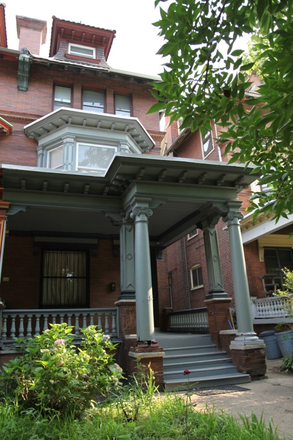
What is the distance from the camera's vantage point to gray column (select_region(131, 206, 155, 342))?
744 centimetres

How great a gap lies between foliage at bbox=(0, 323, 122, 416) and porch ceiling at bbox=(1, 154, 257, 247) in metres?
3.84

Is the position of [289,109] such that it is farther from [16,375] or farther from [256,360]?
[256,360]

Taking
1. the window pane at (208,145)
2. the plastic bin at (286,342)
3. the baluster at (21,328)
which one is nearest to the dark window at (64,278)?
the baluster at (21,328)

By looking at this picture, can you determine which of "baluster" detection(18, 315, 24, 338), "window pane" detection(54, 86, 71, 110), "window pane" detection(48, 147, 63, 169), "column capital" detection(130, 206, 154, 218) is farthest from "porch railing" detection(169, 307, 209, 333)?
"window pane" detection(54, 86, 71, 110)

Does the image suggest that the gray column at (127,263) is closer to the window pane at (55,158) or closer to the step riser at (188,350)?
the step riser at (188,350)

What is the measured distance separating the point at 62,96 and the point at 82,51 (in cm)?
279

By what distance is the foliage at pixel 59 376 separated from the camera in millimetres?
4426

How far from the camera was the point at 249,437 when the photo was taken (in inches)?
136

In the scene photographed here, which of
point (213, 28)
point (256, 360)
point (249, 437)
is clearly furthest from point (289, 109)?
point (256, 360)

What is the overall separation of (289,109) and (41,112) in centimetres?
1163

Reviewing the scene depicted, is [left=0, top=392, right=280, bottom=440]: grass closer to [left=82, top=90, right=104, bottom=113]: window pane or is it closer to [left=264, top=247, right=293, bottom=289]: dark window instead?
[left=264, top=247, right=293, bottom=289]: dark window

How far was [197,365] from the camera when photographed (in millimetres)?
8039

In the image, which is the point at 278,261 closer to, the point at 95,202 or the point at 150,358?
the point at 95,202

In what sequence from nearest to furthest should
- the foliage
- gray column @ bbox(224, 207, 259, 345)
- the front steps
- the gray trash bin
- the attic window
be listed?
the foliage < the front steps < gray column @ bbox(224, 207, 259, 345) < the gray trash bin < the attic window
